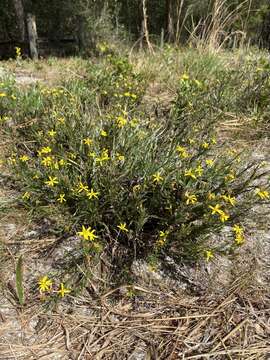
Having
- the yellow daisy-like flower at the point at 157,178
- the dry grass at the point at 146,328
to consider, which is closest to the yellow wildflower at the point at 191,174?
the yellow daisy-like flower at the point at 157,178

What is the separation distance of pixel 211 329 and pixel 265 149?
1.62m

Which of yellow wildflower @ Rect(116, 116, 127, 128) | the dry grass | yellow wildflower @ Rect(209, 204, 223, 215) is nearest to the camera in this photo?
the dry grass

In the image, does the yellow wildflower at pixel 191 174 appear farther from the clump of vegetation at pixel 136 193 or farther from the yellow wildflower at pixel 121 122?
the yellow wildflower at pixel 121 122

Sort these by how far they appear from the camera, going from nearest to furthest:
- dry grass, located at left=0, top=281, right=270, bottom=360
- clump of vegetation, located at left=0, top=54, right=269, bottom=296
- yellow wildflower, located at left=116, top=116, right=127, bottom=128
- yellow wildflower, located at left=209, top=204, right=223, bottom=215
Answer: dry grass, located at left=0, top=281, right=270, bottom=360
yellow wildflower, located at left=209, top=204, right=223, bottom=215
clump of vegetation, located at left=0, top=54, right=269, bottom=296
yellow wildflower, located at left=116, top=116, right=127, bottom=128

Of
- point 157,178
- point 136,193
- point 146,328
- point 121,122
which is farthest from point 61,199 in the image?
point 146,328

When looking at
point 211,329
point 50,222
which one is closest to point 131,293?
point 211,329

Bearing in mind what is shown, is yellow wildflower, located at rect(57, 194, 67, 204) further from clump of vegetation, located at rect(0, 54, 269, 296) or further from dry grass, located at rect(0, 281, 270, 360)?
dry grass, located at rect(0, 281, 270, 360)

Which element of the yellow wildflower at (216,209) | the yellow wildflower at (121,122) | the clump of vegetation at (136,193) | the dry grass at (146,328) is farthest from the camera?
the yellow wildflower at (121,122)

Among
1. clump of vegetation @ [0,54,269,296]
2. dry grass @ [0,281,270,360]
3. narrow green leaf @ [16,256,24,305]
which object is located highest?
clump of vegetation @ [0,54,269,296]

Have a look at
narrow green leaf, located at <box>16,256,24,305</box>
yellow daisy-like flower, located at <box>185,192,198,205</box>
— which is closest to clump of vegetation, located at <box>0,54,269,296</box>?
yellow daisy-like flower, located at <box>185,192,198,205</box>

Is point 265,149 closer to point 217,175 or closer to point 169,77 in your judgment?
point 217,175

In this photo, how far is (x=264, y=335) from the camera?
1.43 m

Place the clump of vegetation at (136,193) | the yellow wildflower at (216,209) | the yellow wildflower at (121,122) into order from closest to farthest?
the yellow wildflower at (216,209)
the clump of vegetation at (136,193)
the yellow wildflower at (121,122)

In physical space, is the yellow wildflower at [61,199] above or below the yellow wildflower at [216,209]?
below
